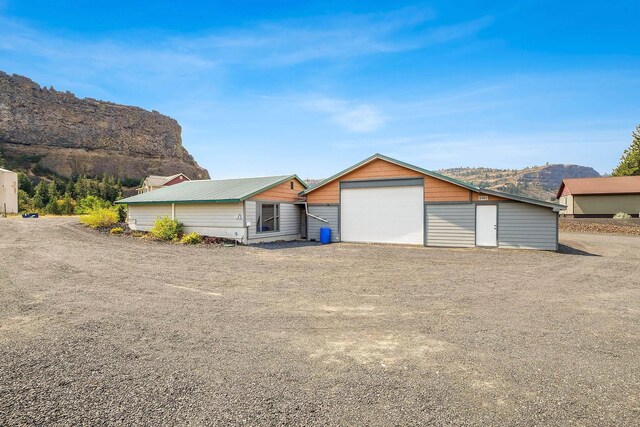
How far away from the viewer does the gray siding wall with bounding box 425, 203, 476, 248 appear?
54.3ft

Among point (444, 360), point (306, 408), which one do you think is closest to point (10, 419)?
point (306, 408)

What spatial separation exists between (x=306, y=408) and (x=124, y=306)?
15.8 ft

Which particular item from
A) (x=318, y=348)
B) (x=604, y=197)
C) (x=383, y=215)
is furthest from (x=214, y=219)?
(x=604, y=197)

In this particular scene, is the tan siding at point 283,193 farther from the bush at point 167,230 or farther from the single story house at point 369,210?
the bush at point 167,230

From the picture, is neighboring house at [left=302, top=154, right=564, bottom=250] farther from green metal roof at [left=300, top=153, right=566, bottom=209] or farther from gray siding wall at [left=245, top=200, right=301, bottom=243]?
gray siding wall at [left=245, top=200, right=301, bottom=243]

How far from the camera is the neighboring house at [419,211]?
Answer: 15.6 m

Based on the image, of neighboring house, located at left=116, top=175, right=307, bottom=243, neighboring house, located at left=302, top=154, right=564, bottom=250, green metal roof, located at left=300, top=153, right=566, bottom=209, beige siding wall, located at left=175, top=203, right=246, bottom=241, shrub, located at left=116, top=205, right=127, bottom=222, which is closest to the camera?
green metal roof, located at left=300, top=153, right=566, bottom=209

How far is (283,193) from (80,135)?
75.2m

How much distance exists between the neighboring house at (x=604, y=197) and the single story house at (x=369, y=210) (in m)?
19.7

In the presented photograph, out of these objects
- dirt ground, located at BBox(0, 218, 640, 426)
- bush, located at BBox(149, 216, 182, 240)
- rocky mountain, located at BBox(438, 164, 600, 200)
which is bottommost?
dirt ground, located at BBox(0, 218, 640, 426)

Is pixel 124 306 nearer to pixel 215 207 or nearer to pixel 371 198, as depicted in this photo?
pixel 215 207

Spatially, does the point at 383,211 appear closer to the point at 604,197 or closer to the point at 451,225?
the point at 451,225

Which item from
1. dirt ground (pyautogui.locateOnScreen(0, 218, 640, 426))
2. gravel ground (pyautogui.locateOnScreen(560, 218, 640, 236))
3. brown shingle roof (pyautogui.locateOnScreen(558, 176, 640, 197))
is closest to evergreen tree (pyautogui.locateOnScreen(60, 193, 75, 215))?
dirt ground (pyautogui.locateOnScreen(0, 218, 640, 426))

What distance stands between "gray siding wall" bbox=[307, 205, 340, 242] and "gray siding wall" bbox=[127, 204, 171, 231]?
27.0 feet
